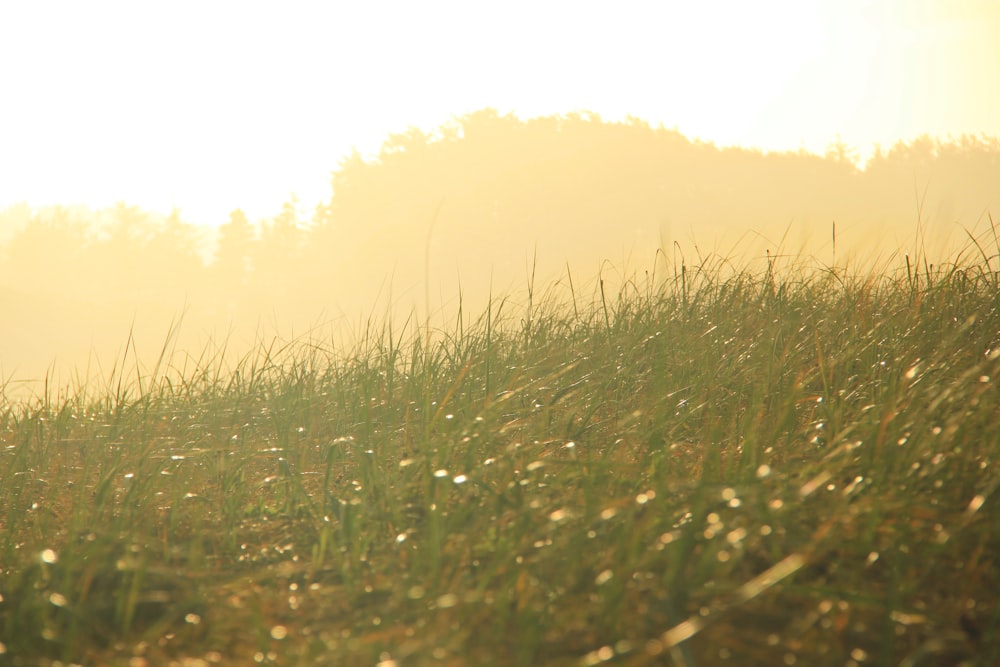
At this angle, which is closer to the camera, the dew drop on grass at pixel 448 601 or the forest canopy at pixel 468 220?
the dew drop on grass at pixel 448 601

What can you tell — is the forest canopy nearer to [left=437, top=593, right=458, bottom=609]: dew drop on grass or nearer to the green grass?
the green grass

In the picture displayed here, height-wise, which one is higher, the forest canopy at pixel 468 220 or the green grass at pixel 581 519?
the forest canopy at pixel 468 220

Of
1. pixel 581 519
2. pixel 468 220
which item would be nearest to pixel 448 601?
pixel 581 519

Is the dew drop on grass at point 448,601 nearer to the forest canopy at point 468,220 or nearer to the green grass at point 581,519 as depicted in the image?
the green grass at point 581,519

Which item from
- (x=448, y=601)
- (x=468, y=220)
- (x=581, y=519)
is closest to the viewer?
(x=448, y=601)

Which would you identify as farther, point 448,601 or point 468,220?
point 468,220

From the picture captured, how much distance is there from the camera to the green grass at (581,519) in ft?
5.39

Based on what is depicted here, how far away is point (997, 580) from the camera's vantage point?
1.73 metres

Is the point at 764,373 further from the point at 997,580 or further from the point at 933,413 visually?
the point at 997,580

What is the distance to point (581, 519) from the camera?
2.02 meters

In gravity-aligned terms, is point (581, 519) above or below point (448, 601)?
Answer: above

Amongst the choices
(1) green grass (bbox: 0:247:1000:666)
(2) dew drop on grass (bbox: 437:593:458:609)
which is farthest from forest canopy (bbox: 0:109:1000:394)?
(2) dew drop on grass (bbox: 437:593:458:609)

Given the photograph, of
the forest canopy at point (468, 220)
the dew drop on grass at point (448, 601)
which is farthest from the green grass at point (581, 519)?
the forest canopy at point (468, 220)

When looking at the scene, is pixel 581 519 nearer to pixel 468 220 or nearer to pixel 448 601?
pixel 448 601
